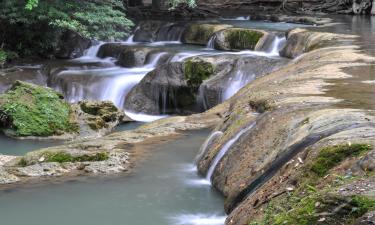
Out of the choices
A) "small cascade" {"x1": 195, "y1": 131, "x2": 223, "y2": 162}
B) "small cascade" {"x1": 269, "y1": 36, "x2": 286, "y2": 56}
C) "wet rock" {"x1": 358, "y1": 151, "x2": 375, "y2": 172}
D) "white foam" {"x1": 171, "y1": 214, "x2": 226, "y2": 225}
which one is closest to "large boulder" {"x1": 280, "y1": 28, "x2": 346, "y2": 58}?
"small cascade" {"x1": 269, "y1": 36, "x2": 286, "y2": 56}

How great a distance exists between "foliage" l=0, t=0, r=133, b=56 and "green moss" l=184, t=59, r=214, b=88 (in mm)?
3485

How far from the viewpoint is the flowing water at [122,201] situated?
640cm

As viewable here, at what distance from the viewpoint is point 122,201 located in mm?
6910

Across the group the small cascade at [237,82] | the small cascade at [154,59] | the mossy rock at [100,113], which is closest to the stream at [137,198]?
the mossy rock at [100,113]

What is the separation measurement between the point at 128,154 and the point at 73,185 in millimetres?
1284

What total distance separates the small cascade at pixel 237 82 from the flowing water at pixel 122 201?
5.82 metres

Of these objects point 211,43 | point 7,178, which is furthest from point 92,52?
point 7,178

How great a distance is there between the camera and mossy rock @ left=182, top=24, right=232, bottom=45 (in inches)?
761

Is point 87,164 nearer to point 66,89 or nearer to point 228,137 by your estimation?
point 228,137

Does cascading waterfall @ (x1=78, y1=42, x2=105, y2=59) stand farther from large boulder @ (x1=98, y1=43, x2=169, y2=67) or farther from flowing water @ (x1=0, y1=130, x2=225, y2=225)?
flowing water @ (x1=0, y1=130, x2=225, y2=225)

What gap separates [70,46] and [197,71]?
7.24 meters

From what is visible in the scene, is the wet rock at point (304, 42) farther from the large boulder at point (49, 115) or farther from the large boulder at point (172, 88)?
the large boulder at point (49, 115)

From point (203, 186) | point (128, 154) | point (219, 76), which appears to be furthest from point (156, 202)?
point (219, 76)

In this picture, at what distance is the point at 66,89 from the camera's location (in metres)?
16.0
